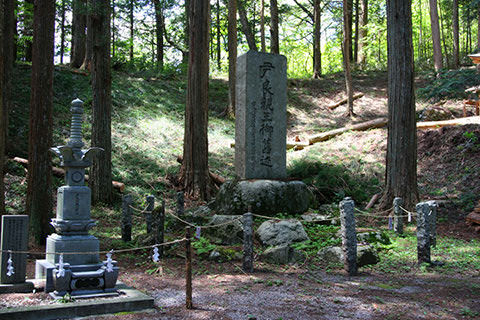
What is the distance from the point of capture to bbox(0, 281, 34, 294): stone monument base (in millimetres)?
5098

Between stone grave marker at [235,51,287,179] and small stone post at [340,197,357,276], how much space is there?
359cm

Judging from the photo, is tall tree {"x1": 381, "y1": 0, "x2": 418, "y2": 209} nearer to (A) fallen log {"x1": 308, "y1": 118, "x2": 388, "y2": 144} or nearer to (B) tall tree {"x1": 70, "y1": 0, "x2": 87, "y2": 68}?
(A) fallen log {"x1": 308, "y1": 118, "x2": 388, "y2": 144}

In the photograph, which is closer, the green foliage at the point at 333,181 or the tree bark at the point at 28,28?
the green foliage at the point at 333,181

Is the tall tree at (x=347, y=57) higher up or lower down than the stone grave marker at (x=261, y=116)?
higher up

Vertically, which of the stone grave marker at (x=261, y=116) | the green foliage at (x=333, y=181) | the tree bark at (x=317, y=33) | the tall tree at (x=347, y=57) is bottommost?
the green foliage at (x=333, y=181)

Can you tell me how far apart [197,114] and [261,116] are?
3.62 meters

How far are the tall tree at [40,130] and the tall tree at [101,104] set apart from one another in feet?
10.3

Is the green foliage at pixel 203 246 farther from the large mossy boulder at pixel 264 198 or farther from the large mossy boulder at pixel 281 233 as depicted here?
the large mossy boulder at pixel 264 198

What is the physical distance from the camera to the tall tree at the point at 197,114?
12867 mm

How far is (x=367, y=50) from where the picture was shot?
27.3 m

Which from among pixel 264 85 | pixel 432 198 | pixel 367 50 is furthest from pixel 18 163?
pixel 367 50

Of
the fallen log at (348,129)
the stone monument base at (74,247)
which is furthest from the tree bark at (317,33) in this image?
the stone monument base at (74,247)

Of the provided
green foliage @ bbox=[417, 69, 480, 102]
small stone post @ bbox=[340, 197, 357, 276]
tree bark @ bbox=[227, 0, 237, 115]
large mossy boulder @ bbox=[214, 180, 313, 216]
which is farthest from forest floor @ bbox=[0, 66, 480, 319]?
tree bark @ bbox=[227, 0, 237, 115]

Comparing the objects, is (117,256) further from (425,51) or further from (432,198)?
(425,51)
